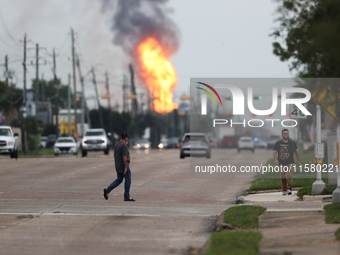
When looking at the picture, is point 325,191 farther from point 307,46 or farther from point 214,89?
point 214,89

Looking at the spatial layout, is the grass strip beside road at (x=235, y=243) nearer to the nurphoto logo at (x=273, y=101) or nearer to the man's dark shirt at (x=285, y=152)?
the man's dark shirt at (x=285, y=152)

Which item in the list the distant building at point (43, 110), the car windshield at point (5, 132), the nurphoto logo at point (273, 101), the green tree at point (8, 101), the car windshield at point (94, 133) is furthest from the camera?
the distant building at point (43, 110)

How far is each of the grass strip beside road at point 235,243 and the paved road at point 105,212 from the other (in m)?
0.53

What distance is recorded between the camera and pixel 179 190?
65.8 ft

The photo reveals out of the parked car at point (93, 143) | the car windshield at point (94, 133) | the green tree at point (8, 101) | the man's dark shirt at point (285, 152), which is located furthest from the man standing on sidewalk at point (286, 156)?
the green tree at point (8, 101)

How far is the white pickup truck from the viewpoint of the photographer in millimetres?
37250

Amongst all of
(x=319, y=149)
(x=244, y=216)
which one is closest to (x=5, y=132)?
(x=319, y=149)

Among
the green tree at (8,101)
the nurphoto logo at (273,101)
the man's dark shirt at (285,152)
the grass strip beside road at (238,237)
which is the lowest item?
the grass strip beside road at (238,237)

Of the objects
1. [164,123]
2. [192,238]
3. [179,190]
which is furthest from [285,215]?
[164,123]

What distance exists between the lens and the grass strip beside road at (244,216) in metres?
11.4

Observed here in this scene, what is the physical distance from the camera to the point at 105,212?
46.2ft

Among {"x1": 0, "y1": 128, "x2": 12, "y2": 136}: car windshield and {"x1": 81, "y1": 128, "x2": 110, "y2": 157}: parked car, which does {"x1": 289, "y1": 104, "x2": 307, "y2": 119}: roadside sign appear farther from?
{"x1": 81, "y1": 128, "x2": 110, "y2": 157}: parked car

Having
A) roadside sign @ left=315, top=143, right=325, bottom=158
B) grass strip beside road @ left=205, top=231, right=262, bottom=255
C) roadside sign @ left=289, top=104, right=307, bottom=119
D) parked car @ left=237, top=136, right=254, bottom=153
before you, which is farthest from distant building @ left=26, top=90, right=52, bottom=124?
grass strip beside road @ left=205, top=231, right=262, bottom=255

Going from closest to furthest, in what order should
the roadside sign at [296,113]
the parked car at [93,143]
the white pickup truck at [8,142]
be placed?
the roadside sign at [296,113], the white pickup truck at [8,142], the parked car at [93,143]
